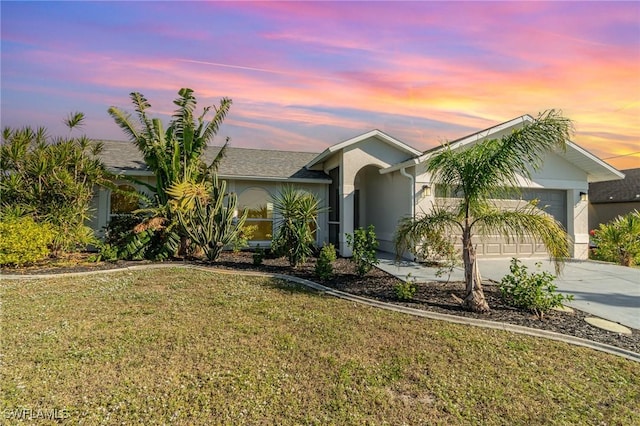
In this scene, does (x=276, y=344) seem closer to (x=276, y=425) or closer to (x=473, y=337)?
(x=276, y=425)

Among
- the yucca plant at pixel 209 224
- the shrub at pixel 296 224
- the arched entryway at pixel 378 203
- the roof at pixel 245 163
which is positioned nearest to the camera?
the shrub at pixel 296 224

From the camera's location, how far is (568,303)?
24.1ft

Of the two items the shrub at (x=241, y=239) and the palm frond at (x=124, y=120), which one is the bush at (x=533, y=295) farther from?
the palm frond at (x=124, y=120)

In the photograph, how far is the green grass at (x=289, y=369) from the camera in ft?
11.4

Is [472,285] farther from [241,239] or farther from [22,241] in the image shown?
[22,241]

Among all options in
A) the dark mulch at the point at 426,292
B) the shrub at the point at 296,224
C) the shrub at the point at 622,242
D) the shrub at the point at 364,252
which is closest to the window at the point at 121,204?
the dark mulch at the point at 426,292

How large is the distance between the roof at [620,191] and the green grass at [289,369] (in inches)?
1107

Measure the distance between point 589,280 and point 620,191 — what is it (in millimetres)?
23321

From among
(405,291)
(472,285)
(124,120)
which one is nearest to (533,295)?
(472,285)

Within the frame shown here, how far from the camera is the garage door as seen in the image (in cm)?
1304

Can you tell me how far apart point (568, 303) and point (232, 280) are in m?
8.36

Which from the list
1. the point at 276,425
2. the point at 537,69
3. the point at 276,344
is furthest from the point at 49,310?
the point at 537,69

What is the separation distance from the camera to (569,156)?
13.6 metres

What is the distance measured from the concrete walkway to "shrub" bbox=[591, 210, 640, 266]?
144 centimetres
